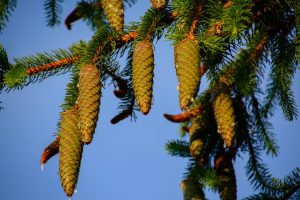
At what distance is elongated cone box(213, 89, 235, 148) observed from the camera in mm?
1576

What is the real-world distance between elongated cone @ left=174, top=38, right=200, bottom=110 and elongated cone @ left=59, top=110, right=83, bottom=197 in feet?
1.29

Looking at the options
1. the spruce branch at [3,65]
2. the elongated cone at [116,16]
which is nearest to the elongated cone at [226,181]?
the elongated cone at [116,16]

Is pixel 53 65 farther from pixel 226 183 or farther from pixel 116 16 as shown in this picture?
pixel 226 183

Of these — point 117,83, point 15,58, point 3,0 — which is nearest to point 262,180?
point 117,83

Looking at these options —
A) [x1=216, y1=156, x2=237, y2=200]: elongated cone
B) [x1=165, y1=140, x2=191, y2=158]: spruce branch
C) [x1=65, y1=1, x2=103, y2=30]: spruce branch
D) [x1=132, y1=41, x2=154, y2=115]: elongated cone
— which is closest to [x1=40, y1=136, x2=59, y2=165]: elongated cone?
[x1=132, y1=41, x2=154, y2=115]: elongated cone

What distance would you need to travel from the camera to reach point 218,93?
5.65 feet

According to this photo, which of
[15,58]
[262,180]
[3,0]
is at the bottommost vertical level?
[262,180]

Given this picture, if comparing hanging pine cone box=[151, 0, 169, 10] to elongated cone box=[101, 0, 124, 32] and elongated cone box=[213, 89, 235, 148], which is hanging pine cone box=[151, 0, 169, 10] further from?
elongated cone box=[213, 89, 235, 148]

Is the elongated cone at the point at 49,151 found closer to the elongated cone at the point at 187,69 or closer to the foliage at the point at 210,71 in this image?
the foliage at the point at 210,71

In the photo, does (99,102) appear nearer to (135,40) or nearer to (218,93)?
(135,40)

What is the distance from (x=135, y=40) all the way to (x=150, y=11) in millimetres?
117

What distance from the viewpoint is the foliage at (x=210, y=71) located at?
1.31 meters

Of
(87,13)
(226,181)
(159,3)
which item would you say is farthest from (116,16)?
(87,13)

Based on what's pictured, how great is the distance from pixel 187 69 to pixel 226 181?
2.40 feet
